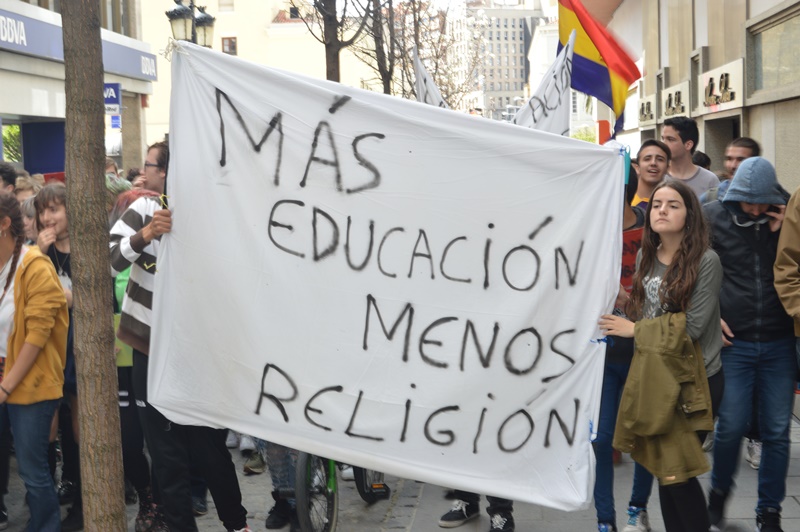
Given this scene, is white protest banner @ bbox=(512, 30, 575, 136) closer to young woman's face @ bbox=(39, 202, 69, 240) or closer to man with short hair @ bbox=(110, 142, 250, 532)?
young woman's face @ bbox=(39, 202, 69, 240)

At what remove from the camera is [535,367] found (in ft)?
13.0

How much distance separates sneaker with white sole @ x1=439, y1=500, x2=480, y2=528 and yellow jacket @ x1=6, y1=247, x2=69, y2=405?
203 cm

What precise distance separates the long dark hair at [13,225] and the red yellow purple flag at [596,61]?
4633 millimetres

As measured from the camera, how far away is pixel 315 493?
513cm

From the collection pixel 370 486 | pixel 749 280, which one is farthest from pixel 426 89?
pixel 749 280

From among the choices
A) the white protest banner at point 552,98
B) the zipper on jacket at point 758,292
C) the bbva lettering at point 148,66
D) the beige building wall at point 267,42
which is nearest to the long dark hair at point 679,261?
the zipper on jacket at point 758,292

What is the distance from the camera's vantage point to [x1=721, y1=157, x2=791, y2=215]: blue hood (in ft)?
15.7

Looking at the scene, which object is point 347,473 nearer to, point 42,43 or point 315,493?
point 315,493

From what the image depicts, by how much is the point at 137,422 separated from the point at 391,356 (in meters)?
1.88

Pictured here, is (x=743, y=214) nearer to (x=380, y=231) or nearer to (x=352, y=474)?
(x=380, y=231)

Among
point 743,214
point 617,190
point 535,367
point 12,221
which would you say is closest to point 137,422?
point 12,221

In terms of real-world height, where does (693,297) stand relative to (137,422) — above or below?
above

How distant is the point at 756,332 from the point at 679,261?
2.57ft

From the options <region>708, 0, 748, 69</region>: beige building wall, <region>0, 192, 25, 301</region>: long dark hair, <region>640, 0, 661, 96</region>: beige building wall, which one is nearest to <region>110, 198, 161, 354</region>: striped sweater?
<region>0, 192, 25, 301</region>: long dark hair
